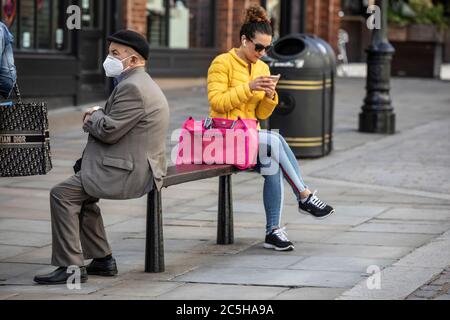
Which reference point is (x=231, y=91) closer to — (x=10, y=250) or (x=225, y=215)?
(x=225, y=215)

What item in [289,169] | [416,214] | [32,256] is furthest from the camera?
[416,214]

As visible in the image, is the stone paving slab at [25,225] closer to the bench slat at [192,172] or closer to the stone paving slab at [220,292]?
the bench slat at [192,172]

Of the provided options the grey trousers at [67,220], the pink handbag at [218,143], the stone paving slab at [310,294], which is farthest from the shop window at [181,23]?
the stone paving slab at [310,294]

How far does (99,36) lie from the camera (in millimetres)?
19750

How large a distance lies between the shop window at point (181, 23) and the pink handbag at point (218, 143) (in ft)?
50.8

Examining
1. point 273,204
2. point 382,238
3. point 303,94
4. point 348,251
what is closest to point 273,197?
point 273,204

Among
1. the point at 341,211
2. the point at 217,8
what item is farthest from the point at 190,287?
the point at 217,8

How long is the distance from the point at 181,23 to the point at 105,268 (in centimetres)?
1786

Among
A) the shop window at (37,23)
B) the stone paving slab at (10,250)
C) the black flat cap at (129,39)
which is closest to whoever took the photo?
the black flat cap at (129,39)

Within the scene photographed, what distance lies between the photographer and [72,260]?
710 centimetres

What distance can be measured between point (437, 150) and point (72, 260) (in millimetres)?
8413

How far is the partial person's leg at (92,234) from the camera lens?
7375 mm

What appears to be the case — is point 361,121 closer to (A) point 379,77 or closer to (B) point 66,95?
(A) point 379,77

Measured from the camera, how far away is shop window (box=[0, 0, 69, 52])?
17047 mm
